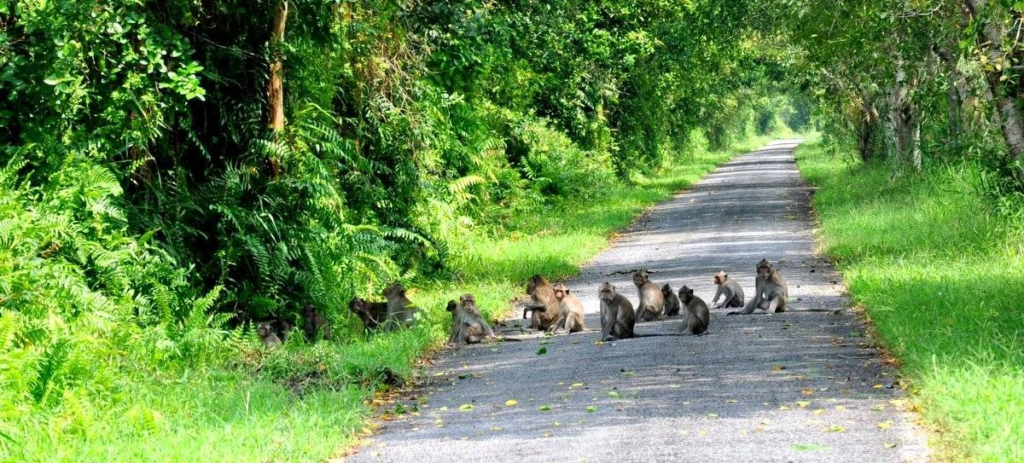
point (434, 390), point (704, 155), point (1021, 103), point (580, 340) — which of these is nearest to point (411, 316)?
point (580, 340)

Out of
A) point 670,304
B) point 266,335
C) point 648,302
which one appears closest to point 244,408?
point 266,335

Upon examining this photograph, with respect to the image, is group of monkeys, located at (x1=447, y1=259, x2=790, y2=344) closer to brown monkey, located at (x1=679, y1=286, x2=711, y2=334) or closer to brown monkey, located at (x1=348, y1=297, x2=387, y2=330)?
brown monkey, located at (x1=679, y1=286, x2=711, y2=334)

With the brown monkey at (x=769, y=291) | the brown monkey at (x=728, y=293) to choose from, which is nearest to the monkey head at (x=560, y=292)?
the brown monkey at (x=769, y=291)

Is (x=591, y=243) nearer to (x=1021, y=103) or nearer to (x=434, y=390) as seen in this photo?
(x=1021, y=103)

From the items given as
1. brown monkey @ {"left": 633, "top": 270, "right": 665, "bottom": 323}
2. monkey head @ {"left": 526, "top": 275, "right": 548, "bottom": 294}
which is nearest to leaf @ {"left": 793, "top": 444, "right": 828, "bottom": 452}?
brown monkey @ {"left": 633, "top": 270, "right": 665, "bottom": 323}

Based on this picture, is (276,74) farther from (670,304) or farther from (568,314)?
(670,304)

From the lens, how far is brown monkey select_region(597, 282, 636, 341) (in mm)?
13922

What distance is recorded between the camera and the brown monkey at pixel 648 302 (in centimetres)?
1576

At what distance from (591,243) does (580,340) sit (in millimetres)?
11439

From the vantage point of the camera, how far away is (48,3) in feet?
41.3

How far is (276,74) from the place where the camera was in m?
16.0

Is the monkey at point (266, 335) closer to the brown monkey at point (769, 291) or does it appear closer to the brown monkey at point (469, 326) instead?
the brown monkey at point (469, 326)

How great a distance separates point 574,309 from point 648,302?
1250 millimetres

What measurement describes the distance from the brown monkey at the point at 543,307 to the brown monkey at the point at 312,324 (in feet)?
7.46
